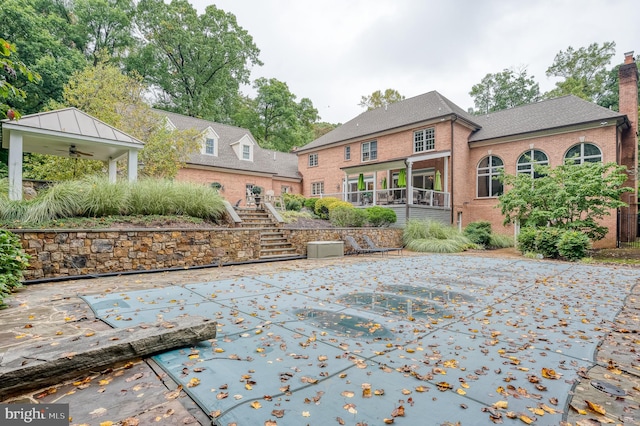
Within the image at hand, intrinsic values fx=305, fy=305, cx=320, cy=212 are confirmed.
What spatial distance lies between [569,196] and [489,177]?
7216mm

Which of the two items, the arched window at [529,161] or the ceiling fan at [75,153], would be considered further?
the arched window at [529,161]

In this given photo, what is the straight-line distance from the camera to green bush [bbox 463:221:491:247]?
48.7 feet

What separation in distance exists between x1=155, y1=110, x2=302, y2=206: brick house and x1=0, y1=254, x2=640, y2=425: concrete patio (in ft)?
47.8

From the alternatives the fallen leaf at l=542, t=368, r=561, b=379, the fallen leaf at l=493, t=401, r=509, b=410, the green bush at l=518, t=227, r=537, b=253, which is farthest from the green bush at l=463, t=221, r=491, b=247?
the fallen leaf at l=493, t=401, r=509, b=410

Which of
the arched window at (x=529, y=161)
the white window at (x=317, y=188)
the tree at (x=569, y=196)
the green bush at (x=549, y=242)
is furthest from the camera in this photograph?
the white window at (x=317, y=188)

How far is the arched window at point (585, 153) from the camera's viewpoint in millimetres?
15205

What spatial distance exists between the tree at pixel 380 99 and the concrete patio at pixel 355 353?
105ft

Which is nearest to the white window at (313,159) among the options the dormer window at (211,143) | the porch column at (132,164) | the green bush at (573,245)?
the dormer window at (211,143)

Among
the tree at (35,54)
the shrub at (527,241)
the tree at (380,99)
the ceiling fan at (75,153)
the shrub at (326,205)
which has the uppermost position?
Result: the tree at (380,99)

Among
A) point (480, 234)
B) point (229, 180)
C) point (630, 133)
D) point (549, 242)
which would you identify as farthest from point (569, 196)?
point (229, 180)

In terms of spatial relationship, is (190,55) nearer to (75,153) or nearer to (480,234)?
(75,153)

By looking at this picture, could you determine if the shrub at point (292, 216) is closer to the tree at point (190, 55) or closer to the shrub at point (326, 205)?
the shrub at point (326, 205)

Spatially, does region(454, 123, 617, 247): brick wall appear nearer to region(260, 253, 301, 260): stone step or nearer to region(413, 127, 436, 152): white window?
region(413, 127, 436, 152): white window

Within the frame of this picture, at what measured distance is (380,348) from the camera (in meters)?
3.07
